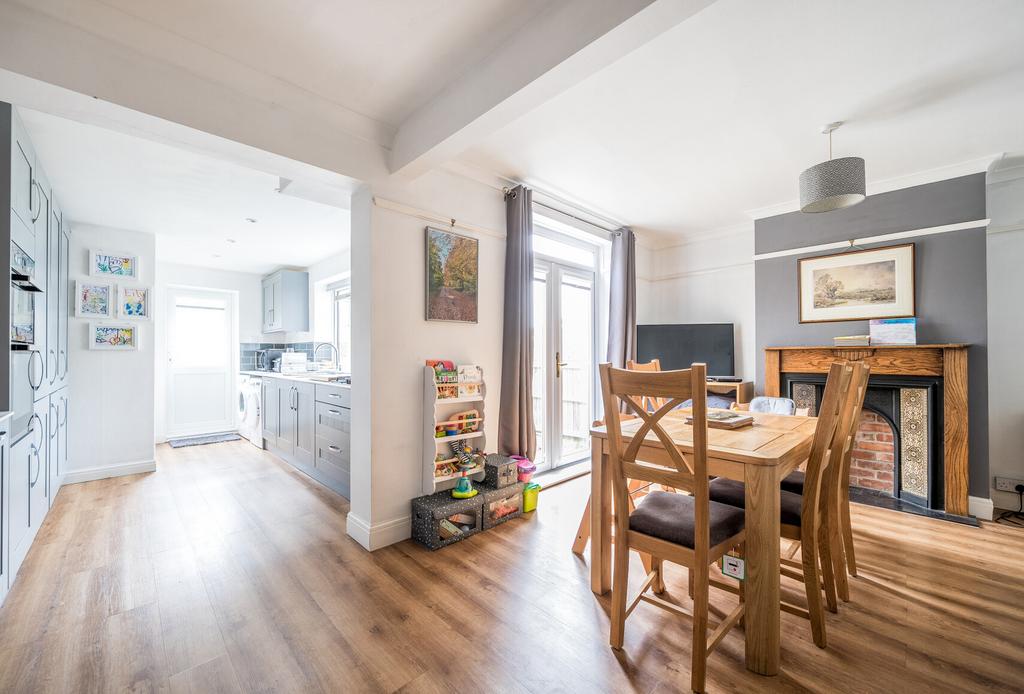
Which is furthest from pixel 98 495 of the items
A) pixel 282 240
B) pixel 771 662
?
pixel 771 662

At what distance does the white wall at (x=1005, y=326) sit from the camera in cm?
296

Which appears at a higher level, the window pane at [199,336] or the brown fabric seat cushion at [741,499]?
the window pane at [199,336]

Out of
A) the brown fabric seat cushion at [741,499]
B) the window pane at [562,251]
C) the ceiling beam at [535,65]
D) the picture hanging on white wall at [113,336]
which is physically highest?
the ceiling beam at [535,65]

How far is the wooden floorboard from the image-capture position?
1459 mm

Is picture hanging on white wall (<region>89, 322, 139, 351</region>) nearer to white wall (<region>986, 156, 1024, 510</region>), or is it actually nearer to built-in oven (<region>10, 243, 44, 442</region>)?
built-in oven (<region>10, 243, 44, 442</region>)

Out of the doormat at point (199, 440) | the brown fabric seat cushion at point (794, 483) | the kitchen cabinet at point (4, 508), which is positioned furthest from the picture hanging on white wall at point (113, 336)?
the brown fabric seat cushion at point (794, 483)

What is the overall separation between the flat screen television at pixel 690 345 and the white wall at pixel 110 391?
197 inches

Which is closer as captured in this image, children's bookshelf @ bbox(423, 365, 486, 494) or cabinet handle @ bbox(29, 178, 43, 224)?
cabinet handle @ bbox(29, 178, 43, 224)

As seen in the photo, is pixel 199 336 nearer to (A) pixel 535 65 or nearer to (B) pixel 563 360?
(B) pixel 563 360

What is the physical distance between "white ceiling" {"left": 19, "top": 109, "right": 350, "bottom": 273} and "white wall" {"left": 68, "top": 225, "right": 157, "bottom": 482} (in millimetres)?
216

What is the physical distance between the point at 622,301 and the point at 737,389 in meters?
1.38

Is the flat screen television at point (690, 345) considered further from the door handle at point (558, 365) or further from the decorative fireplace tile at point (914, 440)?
the decorative fireplace tile at point (914, 440)

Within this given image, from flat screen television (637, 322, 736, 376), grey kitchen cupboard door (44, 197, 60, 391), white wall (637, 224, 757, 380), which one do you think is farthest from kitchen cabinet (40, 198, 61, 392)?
white wall (637, 224, 757, 380)

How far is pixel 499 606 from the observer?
1868 millimetres
